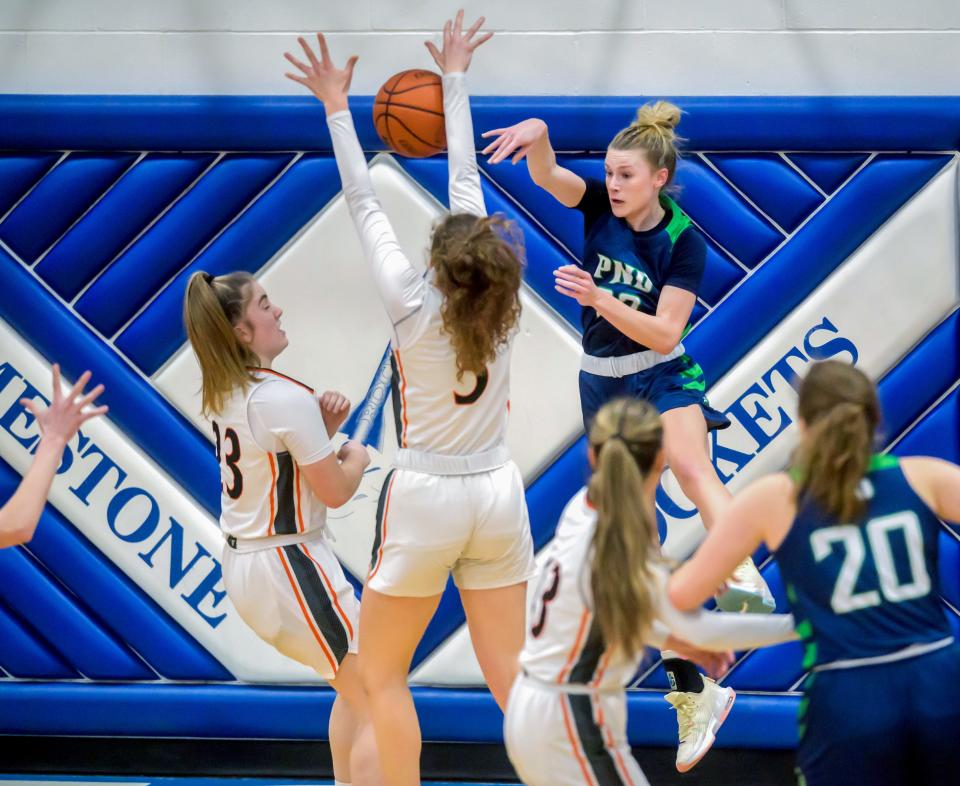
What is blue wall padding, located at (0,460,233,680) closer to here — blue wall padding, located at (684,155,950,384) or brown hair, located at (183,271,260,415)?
brown hair, located at (183,271,260,415)

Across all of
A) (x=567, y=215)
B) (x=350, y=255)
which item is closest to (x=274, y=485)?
(x=350, y=255)

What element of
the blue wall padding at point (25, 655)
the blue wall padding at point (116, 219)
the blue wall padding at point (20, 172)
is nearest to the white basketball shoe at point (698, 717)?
the blue wall padding at point (25, 655)

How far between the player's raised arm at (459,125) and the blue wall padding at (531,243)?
1.11 m

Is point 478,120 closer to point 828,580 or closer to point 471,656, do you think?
point 471,656

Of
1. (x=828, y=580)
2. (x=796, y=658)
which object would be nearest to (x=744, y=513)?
(x=828, y=580)

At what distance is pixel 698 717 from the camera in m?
3.70

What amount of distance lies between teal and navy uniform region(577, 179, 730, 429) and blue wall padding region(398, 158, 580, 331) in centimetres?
73

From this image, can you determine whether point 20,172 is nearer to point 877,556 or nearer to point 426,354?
point 426,354

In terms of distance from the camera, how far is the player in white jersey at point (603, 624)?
2344mm

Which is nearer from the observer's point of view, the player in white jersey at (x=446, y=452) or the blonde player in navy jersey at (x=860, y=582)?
the blonde player in navy jersey at (x=860, y=582)

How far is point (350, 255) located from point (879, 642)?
2.76 metres

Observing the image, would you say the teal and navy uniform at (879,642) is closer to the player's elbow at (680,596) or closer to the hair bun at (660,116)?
the player's elbow at (680,596)

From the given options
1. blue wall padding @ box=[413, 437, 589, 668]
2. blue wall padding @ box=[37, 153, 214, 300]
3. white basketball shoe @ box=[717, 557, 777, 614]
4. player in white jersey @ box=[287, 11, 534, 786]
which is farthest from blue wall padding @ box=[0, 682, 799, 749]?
blue wall padding @ box=[37, 153, 214, 300]

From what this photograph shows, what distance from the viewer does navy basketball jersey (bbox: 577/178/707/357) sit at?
357 centimetres
